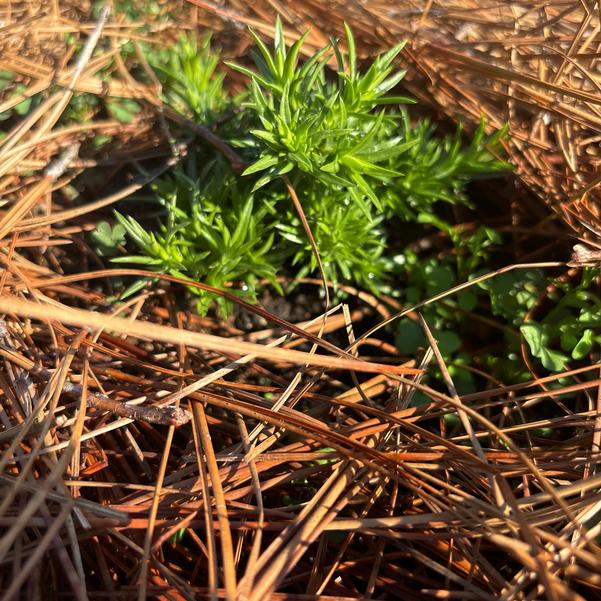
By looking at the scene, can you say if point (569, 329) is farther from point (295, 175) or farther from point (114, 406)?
point (114, 406)

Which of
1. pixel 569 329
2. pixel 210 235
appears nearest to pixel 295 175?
pixel 210 235

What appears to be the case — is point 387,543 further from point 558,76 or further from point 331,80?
point 331,80

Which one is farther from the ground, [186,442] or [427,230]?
[427,230]

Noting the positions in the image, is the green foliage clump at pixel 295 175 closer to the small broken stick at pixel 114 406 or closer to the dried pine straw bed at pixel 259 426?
the dried pine straw bed at pixel 259 426

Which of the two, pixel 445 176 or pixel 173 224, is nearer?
pixel 173 224

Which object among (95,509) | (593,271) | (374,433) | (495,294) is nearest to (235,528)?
(95,509)

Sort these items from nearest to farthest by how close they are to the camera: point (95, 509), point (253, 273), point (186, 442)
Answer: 1. point (95, 509)
2. point (186, 442)
3. point (253, 273)

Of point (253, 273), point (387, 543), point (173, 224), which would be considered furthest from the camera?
point (253, 273)
